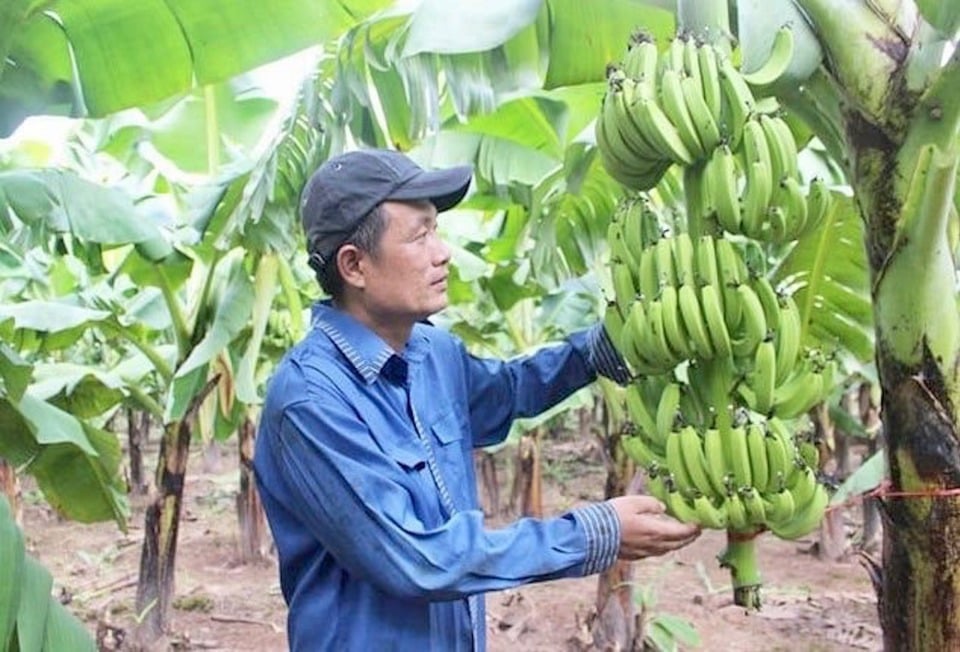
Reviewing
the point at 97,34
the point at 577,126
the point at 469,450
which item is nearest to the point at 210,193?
the point at 97,34

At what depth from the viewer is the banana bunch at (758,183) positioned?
4.44 feet

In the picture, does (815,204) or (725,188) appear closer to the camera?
(725,188)

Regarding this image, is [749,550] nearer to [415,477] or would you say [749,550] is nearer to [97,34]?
[415,477]

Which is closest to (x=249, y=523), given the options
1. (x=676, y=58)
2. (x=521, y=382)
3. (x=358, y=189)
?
(x=521, y=382)

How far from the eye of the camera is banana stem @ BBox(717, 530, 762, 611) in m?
1.39

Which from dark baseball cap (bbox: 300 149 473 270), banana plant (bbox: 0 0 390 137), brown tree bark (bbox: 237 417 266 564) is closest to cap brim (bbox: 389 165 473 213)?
dark baseball cap (bbox: 300 149 473 270)

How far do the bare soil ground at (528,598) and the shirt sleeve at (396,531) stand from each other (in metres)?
2.65

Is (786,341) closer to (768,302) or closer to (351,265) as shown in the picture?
(768,302)

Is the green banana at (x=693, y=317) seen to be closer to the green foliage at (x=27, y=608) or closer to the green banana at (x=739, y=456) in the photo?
the green banana at (x=739, y=456)

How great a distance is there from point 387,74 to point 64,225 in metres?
1.16

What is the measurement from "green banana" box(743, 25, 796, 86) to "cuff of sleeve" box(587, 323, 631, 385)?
20.4 inches

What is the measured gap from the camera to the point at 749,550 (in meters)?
1.39

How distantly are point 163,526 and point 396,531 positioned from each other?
2.82 metres

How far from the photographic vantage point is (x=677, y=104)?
1356 mm
